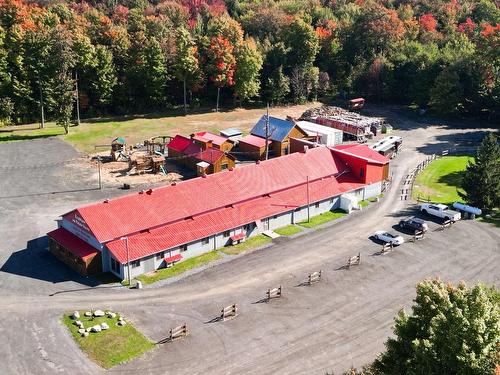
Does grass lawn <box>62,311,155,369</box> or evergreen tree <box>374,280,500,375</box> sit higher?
evergreen tree <box>374,280,500,375</box>

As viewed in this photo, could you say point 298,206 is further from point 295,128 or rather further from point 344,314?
point 295,128

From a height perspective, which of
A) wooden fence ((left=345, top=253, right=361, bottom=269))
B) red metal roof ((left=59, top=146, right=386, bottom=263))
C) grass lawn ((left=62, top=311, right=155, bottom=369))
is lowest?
grass lawn ((left=62, top=311, right=155, bottom=369))

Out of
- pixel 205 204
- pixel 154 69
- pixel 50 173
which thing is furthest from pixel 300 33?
pixel 205 204

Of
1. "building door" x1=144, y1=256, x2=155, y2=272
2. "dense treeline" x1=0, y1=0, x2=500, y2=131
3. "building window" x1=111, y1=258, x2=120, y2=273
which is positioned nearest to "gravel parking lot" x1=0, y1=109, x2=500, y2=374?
"building window" x1=111, y1=258, x2=120, y2=273

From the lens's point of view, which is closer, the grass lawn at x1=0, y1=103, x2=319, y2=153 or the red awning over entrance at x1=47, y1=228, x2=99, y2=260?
the red awning over entrance at x1=47, y1=228, x2=99, y2=260

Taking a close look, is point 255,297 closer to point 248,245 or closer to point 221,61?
point 248,245

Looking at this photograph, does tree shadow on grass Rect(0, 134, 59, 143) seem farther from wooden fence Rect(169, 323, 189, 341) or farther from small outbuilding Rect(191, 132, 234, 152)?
wooden fence Rect(169, 323, 189, 341)

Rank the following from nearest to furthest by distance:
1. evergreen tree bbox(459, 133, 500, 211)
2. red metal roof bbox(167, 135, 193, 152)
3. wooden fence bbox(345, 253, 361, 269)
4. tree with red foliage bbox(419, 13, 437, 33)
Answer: wooden fence bbox(345, 253, 361, 269) < evergreen tree bbox(459, 133, 500, 211) < red metal roof bbox(167, 135, 193, 152) < tree with red foliage bbox(419, 13, 437, 33)
